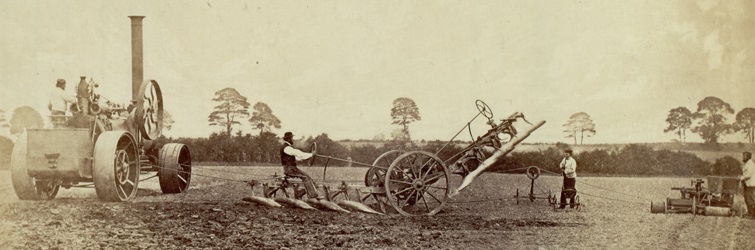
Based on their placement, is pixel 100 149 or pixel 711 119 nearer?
pixel 100 149

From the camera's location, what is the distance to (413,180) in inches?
338

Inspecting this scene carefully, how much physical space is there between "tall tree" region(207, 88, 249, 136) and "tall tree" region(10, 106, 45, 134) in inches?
70.6

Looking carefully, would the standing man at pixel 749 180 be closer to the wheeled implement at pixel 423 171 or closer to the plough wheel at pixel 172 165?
the wheeled implement at pixel 423 171

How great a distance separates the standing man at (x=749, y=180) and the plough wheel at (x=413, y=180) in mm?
3286

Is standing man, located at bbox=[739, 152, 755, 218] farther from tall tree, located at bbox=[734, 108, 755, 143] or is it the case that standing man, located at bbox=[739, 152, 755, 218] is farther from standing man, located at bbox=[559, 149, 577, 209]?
standing man, located at bbox=[559, 149, 577, 209]

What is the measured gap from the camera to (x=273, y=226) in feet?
26.5

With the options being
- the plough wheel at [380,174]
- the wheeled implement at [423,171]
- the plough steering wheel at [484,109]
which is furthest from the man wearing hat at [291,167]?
the plough steering wheel at [484,109]

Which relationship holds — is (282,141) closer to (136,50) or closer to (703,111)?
(136,50)

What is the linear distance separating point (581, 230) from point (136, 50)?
5189 mm

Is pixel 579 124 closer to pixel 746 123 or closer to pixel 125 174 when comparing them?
pixel 746 123

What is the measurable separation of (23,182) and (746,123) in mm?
7704

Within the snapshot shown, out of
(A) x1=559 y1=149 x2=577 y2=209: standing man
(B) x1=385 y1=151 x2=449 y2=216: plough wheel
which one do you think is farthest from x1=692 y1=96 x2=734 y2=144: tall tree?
(B) x1=385 y1=151 x2=449 y2=216: plough wheel

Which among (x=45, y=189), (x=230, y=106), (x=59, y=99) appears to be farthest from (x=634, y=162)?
(x=45, y=189)

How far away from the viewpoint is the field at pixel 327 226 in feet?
25.0
